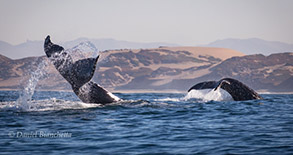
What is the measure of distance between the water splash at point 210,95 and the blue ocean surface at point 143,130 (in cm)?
389

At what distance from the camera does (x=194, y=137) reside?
342 inches

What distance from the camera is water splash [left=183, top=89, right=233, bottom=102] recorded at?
58.5ft

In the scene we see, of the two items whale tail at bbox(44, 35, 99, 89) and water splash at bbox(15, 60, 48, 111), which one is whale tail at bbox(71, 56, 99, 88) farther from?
water splash at bbox(15, 60, 48, 111)

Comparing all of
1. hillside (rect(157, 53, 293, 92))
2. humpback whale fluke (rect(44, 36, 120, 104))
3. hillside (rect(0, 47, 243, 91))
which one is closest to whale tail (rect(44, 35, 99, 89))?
humpback whale fluke (rect(44, 36, 120, 104))

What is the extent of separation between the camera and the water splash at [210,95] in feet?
58.5

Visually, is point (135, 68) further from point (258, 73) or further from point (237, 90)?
point (237, 90)

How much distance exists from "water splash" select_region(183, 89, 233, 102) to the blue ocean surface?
12.8 feet

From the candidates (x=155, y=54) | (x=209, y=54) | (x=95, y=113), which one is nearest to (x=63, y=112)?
(x=95, y=113)

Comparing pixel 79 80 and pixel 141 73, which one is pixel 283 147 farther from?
pixel 141 73

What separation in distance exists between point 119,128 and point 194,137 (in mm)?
2029

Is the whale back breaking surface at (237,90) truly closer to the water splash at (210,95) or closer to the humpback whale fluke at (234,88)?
the humpback whale fluke at (234,88)

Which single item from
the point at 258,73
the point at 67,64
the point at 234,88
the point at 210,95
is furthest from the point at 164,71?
the point at 67,64

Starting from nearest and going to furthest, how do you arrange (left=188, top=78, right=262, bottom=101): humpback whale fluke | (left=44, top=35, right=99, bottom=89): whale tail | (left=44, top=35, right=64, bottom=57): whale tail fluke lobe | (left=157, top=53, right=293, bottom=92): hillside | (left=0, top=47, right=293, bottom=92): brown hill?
(left=44, top=35, right=99, bottom=89): whale tail, (left=44, top=35, right=64, bottom=57): whale tail fluke lobe, (left=188, top=78, right=262, bottom=101): humpback whale fluke, (left=157, top=53, right=293, bottom=92): hillside, (left=0, top=47, right=293, bottom=92): brown hill

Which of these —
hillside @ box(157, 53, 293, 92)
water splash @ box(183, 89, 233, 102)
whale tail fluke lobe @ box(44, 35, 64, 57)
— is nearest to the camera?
whale tail fluke lobe @ box(44, 35, 64, 57)
